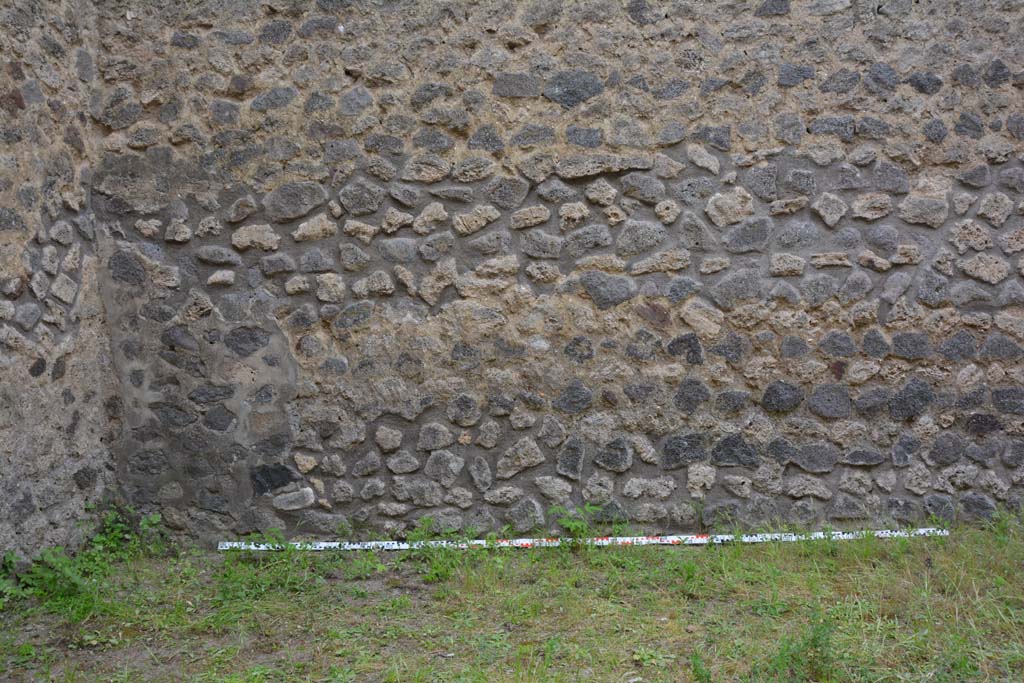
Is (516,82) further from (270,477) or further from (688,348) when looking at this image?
(270,477)

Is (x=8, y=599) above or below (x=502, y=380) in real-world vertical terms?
below

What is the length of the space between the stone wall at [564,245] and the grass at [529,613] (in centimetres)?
36

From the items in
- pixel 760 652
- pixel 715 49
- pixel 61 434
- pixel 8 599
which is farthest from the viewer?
pixel 715 49

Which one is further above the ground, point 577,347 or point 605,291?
point 605,291

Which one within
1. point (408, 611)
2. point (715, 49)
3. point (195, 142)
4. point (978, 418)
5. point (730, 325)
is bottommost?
point (408, 611)

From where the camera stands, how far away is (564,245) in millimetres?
4148

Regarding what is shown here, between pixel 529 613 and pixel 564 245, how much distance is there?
1746mm

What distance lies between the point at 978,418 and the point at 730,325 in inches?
51.9

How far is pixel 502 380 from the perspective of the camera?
4.14m

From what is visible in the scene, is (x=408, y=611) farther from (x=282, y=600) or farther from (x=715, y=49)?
(x=715, y=49)

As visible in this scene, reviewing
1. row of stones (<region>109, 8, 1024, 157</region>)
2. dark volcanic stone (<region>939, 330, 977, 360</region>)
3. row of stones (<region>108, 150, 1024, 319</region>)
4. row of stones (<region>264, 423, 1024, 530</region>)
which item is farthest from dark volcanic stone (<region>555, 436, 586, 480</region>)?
dark volcanic stone (<region>939, 330, 977, 360</region>)

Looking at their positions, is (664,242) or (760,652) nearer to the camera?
(760,652)

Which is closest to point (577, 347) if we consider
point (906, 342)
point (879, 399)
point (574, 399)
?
point (574, 399)

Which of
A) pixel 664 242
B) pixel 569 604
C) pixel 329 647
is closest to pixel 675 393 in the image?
pixel 664 242
